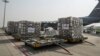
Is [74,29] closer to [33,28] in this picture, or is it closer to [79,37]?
[79,37]

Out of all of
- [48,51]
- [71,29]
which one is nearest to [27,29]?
[71,29]

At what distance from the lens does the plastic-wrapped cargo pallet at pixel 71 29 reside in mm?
12273

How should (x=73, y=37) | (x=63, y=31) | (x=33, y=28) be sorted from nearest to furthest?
(x=73, y=37), (x=63, y=31), (x=33, y=28)

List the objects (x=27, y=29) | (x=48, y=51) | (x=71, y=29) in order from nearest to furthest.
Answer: (x=48, y=51) < (x=71, y=29) < (x=27, y=29)

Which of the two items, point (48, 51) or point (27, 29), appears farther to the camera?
point (27, 29)

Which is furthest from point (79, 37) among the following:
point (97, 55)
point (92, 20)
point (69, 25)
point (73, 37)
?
point (92, 20)

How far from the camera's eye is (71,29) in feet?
40.3

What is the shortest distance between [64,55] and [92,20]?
22998 millimetres

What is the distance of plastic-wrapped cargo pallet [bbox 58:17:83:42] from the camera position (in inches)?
483

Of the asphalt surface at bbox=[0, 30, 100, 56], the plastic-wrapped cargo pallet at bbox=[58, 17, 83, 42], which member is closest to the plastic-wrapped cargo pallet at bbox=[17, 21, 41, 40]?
the plastic-wrapped cargo pallet at bbox=[58, 17, 83, 42]

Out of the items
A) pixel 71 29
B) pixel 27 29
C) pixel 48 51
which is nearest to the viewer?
pixel 48 51

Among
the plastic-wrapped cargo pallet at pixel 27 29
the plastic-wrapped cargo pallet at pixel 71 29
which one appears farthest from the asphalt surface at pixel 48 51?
the plastic-wrapped cargo pallet at pixel 27 29

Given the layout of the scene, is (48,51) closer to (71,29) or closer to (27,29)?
(71,29)

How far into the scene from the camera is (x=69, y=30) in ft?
40.7
